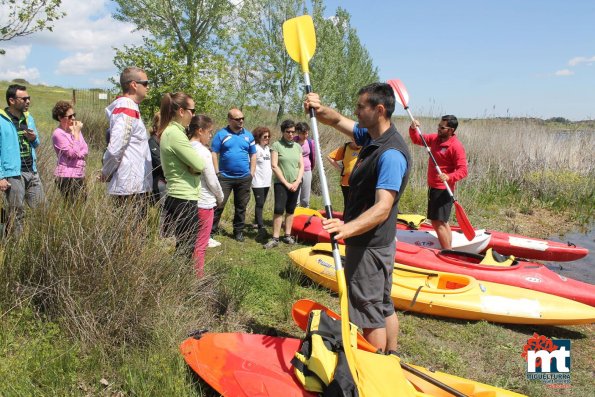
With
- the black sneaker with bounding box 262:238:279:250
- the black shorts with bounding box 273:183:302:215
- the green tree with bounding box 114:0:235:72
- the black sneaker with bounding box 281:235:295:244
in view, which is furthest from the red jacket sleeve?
the green tree with bounding box 114:0:235:72

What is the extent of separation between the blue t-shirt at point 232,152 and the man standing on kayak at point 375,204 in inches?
134

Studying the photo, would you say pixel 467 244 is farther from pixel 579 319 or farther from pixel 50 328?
pixel 50 328

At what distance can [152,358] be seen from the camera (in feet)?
9.11

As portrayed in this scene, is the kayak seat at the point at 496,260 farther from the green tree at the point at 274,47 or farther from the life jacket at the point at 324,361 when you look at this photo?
the green tree at the point at 274,47

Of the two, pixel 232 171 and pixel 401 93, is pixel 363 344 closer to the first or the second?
pixel 232 171

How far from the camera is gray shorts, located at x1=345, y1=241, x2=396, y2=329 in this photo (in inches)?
111

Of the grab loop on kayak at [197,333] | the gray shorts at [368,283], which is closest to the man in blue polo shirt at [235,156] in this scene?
the grab loop on kayak at [197,333]

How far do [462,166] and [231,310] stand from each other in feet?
12.3

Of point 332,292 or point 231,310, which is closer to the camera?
point 231,310

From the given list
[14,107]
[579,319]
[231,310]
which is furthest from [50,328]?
[579,319]

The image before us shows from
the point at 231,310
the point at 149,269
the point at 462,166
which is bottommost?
the point at 231,310

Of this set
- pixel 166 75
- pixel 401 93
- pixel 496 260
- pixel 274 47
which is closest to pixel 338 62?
pixel 274 47

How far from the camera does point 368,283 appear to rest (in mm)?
2834

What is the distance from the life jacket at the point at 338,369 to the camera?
86.7 inches
